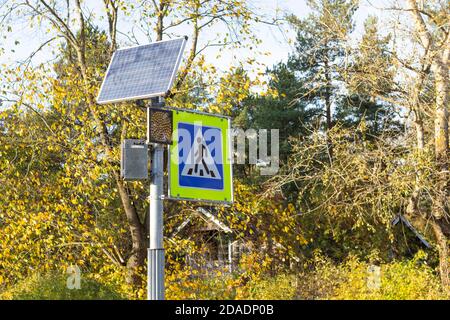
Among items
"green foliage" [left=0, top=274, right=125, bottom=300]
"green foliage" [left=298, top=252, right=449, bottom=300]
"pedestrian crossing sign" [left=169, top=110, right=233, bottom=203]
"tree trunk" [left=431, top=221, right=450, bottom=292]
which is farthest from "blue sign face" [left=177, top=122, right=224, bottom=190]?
"tree trunk" [left=431, top=221, right=450, bottom=292]

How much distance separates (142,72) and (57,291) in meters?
4.20

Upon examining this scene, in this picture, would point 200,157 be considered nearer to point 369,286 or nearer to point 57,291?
point 57,291

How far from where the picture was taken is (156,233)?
336 inches

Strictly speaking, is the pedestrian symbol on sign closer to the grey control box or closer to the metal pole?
the metal pole

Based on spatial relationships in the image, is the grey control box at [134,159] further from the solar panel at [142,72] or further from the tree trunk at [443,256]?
the tree trunk at [443,256]

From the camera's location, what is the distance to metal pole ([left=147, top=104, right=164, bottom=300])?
8367mm

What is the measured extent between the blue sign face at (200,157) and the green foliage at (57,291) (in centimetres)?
426

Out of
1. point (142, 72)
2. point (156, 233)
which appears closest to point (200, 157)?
point (156, 233)

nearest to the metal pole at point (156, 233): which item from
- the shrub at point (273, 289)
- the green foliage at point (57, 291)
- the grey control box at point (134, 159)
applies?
the grey control box at point (134, 159)

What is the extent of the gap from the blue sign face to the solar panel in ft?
1.90

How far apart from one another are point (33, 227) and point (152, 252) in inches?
344

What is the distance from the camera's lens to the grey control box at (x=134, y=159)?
8500 mm
